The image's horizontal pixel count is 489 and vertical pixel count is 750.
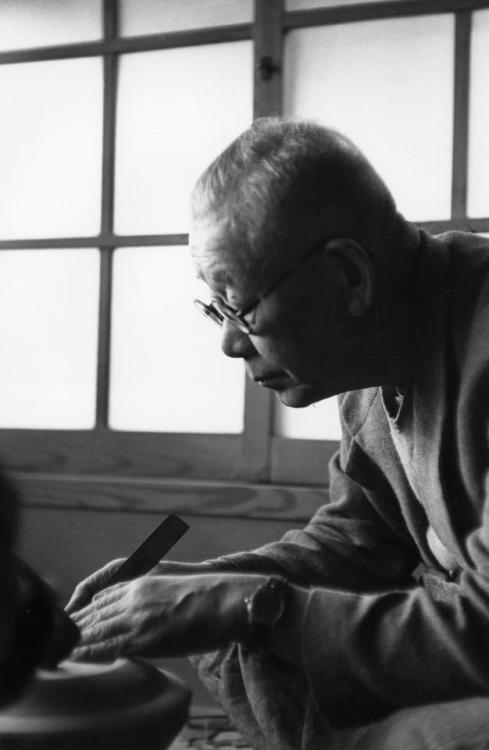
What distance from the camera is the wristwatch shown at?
4.41 feet

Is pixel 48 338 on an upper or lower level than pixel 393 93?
lower

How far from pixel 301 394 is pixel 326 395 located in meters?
0.04

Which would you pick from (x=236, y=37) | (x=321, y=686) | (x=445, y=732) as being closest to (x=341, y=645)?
(x=321, y=686)

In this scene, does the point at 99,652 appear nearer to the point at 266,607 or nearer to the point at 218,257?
the point at 266,607

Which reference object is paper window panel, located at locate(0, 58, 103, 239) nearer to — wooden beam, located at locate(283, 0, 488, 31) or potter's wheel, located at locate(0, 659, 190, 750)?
wooden beam, located at locate(283, 0, 488, 31)

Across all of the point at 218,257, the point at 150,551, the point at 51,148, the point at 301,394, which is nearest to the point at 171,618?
the point at 150,551

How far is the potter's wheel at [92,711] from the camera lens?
1272 millimetres

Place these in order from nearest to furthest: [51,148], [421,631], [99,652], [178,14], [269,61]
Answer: [421,631] < [99,652] < [269,61] < [178,14] < [51,148]

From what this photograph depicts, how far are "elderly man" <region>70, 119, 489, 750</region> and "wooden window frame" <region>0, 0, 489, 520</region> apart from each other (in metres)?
0.82

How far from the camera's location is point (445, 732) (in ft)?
4.22

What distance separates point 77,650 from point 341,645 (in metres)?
0.38

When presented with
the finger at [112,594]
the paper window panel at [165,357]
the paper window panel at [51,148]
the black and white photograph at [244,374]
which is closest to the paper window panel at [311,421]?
the black and white photograph at [244,374]

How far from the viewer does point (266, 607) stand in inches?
52.9

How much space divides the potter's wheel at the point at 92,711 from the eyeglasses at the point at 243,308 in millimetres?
533
